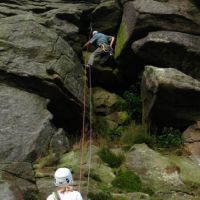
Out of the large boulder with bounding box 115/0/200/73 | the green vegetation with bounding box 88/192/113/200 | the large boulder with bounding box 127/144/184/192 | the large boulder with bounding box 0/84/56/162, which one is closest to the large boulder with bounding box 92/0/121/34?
the large boulder with bounding box 115/0/200/73

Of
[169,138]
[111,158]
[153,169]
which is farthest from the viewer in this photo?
[169,138]

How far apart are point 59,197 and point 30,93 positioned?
31.9ft

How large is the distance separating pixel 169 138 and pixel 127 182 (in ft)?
14.0

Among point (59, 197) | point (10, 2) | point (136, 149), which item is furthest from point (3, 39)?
point (59, 197)

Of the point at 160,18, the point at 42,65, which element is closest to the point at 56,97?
the point at 42,65

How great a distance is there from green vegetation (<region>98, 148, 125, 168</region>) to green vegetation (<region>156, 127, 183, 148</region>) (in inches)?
96.8

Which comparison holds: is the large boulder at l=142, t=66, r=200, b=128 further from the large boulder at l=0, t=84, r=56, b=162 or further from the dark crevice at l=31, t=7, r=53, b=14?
the dark crevice at l=31, t=7, r=53, b=14

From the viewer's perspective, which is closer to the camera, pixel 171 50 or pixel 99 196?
pixel 99 196

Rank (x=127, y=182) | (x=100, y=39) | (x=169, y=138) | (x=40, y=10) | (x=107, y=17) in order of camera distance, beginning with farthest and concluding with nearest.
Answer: (x=107, y=17) → (x=40, y=10) → (x=100, y=39) → (x=169, y=138) → (x=127, y=182)

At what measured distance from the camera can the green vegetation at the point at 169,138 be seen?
19312mm

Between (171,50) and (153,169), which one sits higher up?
(171,50)

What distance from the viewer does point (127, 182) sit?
51.6ft

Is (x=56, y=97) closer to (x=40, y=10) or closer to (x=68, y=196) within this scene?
(x=40, y=10)

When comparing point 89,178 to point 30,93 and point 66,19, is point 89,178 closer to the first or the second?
point 30,93
